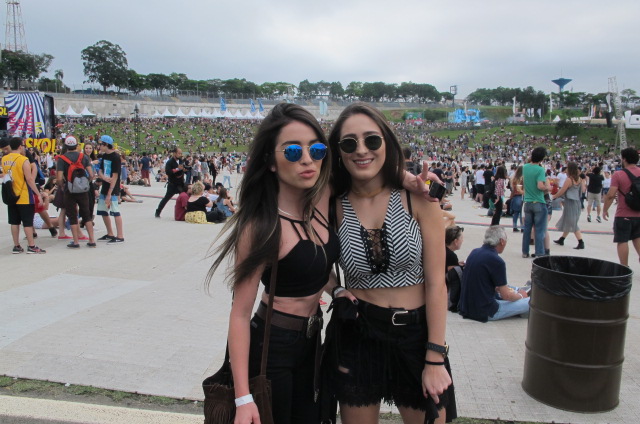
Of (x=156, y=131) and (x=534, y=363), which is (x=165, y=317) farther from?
(x=156, y=131)

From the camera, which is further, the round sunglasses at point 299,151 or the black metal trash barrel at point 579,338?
the black metal trash barrel at point 579,338

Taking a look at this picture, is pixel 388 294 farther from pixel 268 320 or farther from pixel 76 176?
pixel 76 176

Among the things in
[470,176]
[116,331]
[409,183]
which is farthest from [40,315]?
[470,176]

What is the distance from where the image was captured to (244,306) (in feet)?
6.38

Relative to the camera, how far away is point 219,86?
431 ft

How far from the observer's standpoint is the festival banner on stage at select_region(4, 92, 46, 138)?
21.5m

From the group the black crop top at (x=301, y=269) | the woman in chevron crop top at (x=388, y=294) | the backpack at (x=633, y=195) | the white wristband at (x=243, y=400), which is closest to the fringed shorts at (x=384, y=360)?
the woman in chevron crop top at (x=388, y=294)

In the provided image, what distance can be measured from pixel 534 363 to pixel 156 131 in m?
68.4

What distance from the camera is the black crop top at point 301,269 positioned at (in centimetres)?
196

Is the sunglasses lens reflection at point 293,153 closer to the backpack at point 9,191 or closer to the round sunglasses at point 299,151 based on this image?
the round sunglasses at point 299,151

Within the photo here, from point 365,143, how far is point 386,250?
469mm

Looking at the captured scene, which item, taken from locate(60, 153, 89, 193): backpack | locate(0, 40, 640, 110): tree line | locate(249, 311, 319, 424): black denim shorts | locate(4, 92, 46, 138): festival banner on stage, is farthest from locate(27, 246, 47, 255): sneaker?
locate(0, 40, 640, 110): tree line

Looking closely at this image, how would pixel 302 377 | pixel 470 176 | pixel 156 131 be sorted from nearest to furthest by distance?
pixel 302 377, pixel 470 176, pixel 156 131

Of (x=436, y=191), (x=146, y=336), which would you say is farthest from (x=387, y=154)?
(x=146, y=336)
